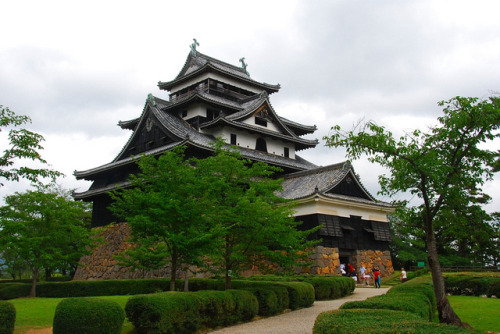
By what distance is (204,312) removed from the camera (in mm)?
11914

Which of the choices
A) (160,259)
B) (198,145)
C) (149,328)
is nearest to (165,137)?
(198,145)

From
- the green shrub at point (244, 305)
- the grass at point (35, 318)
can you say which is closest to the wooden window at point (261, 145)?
the grass at point (35, 318)

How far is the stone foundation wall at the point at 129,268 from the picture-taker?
84.3 feet

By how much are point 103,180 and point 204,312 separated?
25034mm

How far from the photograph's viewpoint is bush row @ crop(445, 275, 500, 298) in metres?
20.4

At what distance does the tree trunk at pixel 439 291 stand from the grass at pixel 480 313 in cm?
143

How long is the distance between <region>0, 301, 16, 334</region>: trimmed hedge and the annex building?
17511mm

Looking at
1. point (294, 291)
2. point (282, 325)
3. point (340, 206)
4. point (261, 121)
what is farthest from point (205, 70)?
point (282, 325)

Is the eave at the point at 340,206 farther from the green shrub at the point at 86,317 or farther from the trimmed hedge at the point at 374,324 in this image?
the green shrub at the point at 86,317

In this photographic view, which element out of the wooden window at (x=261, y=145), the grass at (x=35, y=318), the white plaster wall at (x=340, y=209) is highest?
the wooden window at (x=261, y=145)

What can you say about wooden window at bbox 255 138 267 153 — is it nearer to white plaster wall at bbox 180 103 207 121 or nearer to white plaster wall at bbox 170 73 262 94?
white plaster wall at bbox 180 103 207 121

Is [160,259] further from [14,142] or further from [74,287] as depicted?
[74,287]

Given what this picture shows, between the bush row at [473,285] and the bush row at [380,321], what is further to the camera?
the bush row at [473,285]

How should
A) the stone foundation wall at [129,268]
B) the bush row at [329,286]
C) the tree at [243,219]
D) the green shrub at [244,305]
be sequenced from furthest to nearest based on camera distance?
the stone foundation wall at [129,268], the bush row at [329,286], the tree at [243,219], the green shrub at [244,305]
